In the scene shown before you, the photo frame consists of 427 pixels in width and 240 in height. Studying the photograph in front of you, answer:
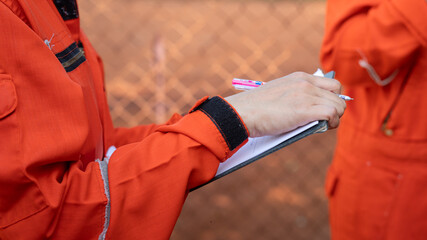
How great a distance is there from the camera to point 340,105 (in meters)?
0.74

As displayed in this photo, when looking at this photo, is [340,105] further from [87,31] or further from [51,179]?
[87,31]

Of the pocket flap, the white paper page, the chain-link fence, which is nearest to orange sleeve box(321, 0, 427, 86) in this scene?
the white paper page

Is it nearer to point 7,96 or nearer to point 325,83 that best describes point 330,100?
point 325,83

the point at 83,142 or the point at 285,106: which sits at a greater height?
the point at 83,142

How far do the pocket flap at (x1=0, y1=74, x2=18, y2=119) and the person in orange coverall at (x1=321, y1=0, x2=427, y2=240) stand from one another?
956 mm

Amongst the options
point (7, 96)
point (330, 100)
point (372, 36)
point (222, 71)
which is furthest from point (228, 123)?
point (222, 71)

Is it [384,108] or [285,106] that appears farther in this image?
[384,108]

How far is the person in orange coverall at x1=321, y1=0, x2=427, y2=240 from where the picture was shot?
1.13 meters

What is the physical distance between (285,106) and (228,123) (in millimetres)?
114

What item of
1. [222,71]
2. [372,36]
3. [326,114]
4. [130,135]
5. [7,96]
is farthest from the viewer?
A: [222,71]

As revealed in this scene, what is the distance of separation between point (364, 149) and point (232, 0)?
3893mm

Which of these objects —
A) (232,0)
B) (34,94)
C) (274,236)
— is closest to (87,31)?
(232,0)

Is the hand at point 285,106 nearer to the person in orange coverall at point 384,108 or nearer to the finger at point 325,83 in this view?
the finger at point 325,83

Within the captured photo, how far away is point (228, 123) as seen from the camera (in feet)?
2.25
